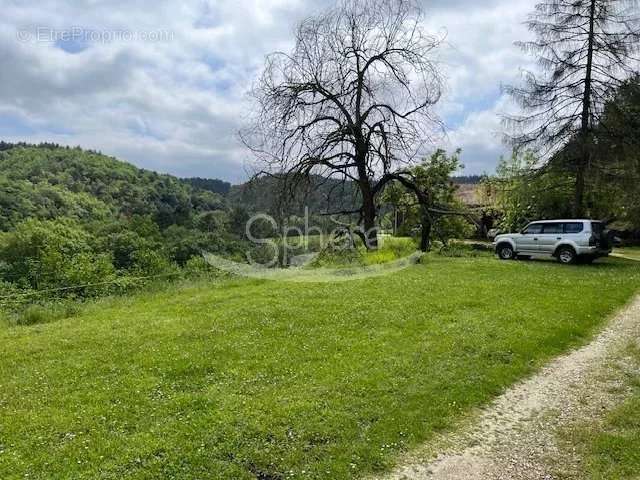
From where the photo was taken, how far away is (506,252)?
69.9 ft

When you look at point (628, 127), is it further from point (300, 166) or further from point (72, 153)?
point (72, 153)

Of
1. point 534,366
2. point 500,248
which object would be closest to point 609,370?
point 534,366

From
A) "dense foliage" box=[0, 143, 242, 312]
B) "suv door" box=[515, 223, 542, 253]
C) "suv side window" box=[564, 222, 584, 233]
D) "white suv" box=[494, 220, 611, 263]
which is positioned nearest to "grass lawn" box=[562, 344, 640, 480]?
"dense foliage" box=[0, 143, 242, 312]

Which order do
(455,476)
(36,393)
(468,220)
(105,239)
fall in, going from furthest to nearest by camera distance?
1. (105,239)
2. (468,220)
3. (36,393)
4. (455,476)

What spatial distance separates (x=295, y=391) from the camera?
6309 mm

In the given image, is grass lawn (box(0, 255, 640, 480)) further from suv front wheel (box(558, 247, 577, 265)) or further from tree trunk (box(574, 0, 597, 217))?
tree trunk (box(574, 0, 597, 217))

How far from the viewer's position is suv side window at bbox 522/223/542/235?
20094 mm

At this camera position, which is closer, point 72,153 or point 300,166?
point 300,166

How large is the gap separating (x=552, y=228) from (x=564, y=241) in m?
0.82

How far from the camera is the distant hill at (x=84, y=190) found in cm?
6931

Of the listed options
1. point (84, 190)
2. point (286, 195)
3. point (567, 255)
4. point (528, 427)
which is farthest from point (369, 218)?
point (84, 190)

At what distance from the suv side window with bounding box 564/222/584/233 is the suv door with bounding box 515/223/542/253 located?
1172 millimetres

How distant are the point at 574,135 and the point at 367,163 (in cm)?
942

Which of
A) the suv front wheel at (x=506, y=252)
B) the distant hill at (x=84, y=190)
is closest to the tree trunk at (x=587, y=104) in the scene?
the suv front wheel at (x=506, y=252)
